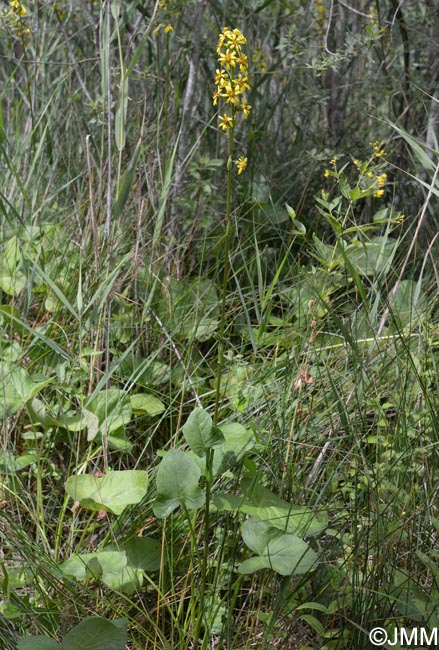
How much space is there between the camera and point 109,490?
64.9 inches

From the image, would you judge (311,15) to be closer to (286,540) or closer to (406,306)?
(406,306)

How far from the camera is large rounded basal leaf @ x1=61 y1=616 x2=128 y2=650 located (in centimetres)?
130


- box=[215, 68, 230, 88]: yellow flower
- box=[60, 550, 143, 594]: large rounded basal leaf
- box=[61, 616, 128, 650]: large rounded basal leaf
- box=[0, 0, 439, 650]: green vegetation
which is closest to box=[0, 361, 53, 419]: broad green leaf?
box=[0, 0, 439, 650]: green vegetation

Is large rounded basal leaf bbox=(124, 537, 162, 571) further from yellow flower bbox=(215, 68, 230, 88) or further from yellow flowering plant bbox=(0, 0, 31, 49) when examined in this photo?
yellow flowering plant bbox=(0, 0, 31, 49)

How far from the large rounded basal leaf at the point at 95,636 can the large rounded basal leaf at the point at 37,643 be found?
0.06 ft

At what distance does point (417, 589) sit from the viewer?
136 centimetres

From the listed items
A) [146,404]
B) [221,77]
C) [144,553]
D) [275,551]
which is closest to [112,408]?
[146,404]

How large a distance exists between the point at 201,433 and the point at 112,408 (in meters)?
0.56

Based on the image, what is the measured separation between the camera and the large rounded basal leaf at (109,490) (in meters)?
1.60

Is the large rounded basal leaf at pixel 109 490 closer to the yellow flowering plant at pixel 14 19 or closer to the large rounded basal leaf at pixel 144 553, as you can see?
the large rounded basal leaf at pixel 144 553

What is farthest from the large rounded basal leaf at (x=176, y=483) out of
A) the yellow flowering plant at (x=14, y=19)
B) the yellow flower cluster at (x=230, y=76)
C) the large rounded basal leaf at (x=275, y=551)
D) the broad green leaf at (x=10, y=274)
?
the yellow flowering plant at (x=14, y=19)

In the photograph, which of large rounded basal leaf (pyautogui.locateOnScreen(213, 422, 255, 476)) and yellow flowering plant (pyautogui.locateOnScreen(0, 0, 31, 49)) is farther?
yellow flowering plant (pyautogui.locateOnScreen(0, 0, 31, 49))

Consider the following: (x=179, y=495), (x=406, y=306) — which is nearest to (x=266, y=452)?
(x=179, y=495)

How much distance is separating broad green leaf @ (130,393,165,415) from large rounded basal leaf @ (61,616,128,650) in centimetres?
72
